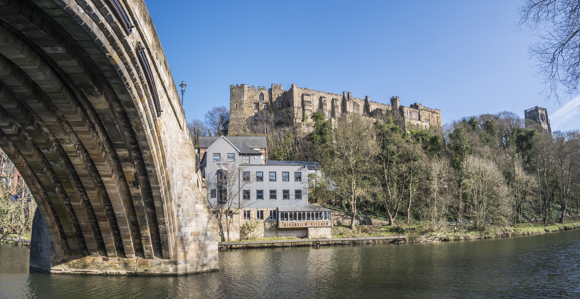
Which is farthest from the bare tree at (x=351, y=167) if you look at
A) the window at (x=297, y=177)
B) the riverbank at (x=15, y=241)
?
the riverbank at (x=15, y=241)

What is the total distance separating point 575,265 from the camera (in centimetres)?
2042

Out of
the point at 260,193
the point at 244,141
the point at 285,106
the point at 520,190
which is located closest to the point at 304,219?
the point at 260,193

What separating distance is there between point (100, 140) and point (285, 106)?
61.2m

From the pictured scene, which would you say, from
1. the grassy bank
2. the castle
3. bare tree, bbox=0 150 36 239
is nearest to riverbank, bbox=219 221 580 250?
the grassy bank

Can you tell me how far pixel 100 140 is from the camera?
45.4 ft

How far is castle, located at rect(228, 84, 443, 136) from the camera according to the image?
71250 mm

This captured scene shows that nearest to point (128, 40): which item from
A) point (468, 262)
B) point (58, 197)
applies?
point (58, 197)

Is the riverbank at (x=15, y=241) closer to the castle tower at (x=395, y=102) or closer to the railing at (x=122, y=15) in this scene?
the railing at (x=122, y=15)

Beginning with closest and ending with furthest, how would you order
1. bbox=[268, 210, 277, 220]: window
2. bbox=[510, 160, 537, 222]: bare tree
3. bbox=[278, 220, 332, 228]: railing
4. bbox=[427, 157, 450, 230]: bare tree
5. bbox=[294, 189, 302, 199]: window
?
bbox=[278, 220, 332, 228]: railing
bbox=[427, 157, 450, 230]: bare tree
bbox=[268, 210, 277, 220]: window
bbox=[294, 189, 302, 199]: window
bbox=[510, 160, 537, 222]: bare tree

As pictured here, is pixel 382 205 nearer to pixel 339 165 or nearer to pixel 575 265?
pixel 339 165

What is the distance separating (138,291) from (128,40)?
10.5 meters

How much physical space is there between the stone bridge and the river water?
4.81 ft

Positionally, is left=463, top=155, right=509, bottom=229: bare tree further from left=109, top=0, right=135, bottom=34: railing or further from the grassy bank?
left=109, top=0, right=135, bottom=34: railing

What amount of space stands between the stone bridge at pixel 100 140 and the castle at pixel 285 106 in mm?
49956
